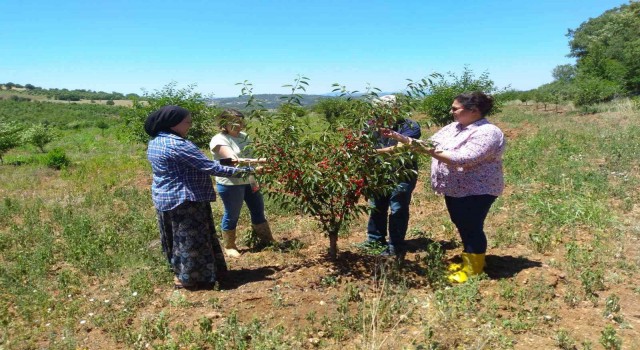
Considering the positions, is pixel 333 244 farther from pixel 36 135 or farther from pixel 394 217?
pixel 36 135

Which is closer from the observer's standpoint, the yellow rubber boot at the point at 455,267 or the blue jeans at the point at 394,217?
the yellow rubber boot at the point at 455,267

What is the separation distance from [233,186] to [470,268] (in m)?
2.50

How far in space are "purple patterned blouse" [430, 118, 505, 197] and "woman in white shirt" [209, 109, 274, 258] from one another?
1.86 meters

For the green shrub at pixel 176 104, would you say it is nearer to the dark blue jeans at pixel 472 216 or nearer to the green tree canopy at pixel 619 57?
the dark blue jeans at pixel 472 216

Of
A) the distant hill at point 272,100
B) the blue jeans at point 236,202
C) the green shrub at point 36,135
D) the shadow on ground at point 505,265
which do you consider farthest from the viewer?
the green shrub at point 36,135

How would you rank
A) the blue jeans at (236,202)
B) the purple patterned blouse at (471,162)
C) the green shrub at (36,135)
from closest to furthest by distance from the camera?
the purple patterned blouse at (471,162), the blue jeans at (236,202), the green shrub at (36,135)

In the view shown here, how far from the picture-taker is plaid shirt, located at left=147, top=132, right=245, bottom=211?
3.70 metres

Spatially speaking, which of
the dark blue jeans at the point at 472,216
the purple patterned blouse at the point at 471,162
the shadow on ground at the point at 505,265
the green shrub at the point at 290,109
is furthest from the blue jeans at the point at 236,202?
the shadow on ground at the point at 505,265

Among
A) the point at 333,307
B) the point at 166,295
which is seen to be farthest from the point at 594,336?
the point at 166,295

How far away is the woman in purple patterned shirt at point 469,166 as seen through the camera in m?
3.58

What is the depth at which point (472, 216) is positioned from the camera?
382cm

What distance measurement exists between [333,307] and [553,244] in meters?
2.73

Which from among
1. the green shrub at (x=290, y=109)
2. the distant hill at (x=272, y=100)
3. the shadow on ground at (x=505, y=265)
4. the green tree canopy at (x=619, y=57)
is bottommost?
the shadow on ground at (x=505, y=265)

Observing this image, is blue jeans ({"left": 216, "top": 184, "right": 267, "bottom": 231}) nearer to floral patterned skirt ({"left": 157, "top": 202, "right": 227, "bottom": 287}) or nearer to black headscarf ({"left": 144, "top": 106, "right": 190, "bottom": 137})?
floral patterned skirt ({"left": 157, "top": 202, "right": 227, "bottom": 287})
